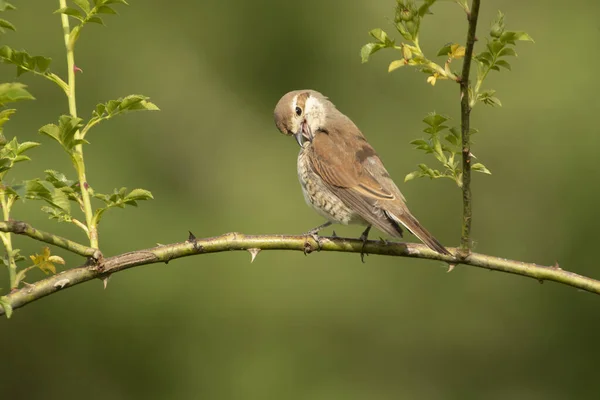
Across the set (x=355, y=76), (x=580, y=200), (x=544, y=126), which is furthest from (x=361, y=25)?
(x=580, y=200)

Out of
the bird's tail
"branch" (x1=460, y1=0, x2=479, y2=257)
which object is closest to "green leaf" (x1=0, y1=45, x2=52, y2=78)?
"branch" (x1=460, y1=0, x2=479, y2=257)

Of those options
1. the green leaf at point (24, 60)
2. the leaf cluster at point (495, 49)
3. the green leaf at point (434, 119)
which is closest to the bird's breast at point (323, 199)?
the green leaf at point (434, 119)

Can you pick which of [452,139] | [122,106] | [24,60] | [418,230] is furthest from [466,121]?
[418,230]

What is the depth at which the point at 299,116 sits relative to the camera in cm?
575

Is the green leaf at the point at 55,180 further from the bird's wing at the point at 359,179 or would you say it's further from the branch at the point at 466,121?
the bird's wing at the point at 359,179

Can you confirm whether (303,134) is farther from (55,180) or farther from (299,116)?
(55,180)

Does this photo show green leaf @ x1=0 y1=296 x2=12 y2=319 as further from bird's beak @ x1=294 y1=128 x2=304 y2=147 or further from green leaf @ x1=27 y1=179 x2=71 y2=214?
bird's beak @ x1=294 y1=128 x2=304 y2=147

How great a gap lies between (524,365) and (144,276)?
5.00m

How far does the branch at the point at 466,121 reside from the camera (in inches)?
93.5

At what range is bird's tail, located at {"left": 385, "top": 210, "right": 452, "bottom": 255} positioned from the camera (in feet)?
11.2

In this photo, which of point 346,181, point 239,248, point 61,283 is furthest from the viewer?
point 346,181

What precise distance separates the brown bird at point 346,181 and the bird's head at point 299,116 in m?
0.01

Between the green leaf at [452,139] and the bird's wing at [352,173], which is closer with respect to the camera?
the green leaf at [452,139]

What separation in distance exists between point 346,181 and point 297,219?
4912 millimetres
